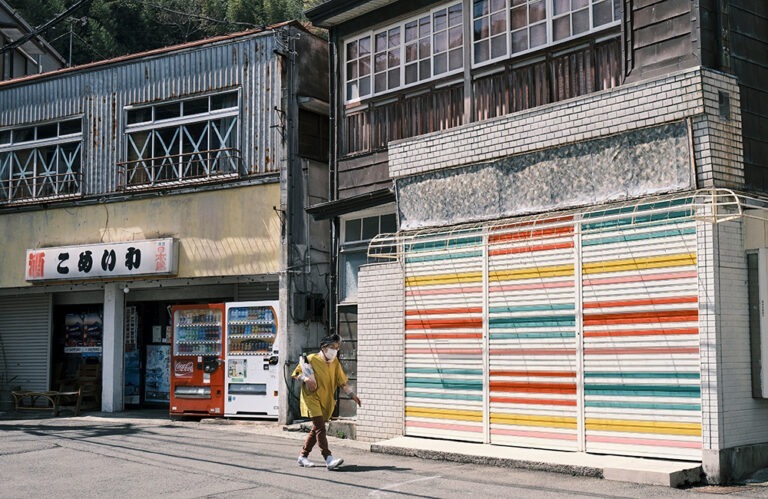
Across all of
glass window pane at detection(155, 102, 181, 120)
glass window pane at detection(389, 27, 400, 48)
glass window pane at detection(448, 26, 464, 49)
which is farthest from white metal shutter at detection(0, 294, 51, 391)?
glass window pane at detection(448, 26, 464, 49)

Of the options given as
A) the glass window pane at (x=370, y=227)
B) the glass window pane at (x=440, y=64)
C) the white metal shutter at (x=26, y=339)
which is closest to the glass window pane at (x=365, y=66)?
the glass window pane at (x=440, y=64)

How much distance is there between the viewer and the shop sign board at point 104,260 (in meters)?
18.6

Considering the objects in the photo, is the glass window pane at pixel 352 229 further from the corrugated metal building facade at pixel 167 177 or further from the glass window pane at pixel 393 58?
the glass window pane at pixel 393 58

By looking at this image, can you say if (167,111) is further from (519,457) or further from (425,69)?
(519,457)

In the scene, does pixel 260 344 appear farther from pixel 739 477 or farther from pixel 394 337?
pixel 739 477

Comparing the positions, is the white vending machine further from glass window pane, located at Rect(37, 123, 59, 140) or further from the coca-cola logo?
glass window pane, located at Rect(37, 123, 59, 140)

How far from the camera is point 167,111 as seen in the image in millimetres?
19250

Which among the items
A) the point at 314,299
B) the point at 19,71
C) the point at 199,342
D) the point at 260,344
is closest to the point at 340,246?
the point at 314,299

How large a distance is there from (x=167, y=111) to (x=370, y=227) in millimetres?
6324

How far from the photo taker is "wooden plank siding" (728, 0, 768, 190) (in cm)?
1091

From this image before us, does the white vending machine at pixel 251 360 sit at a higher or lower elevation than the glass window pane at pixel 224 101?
lower

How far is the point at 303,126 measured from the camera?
57.9 feet

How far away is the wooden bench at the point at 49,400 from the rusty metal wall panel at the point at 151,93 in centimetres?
484

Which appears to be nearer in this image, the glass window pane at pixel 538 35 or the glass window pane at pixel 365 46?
the glass window pane at pixel 538 35
